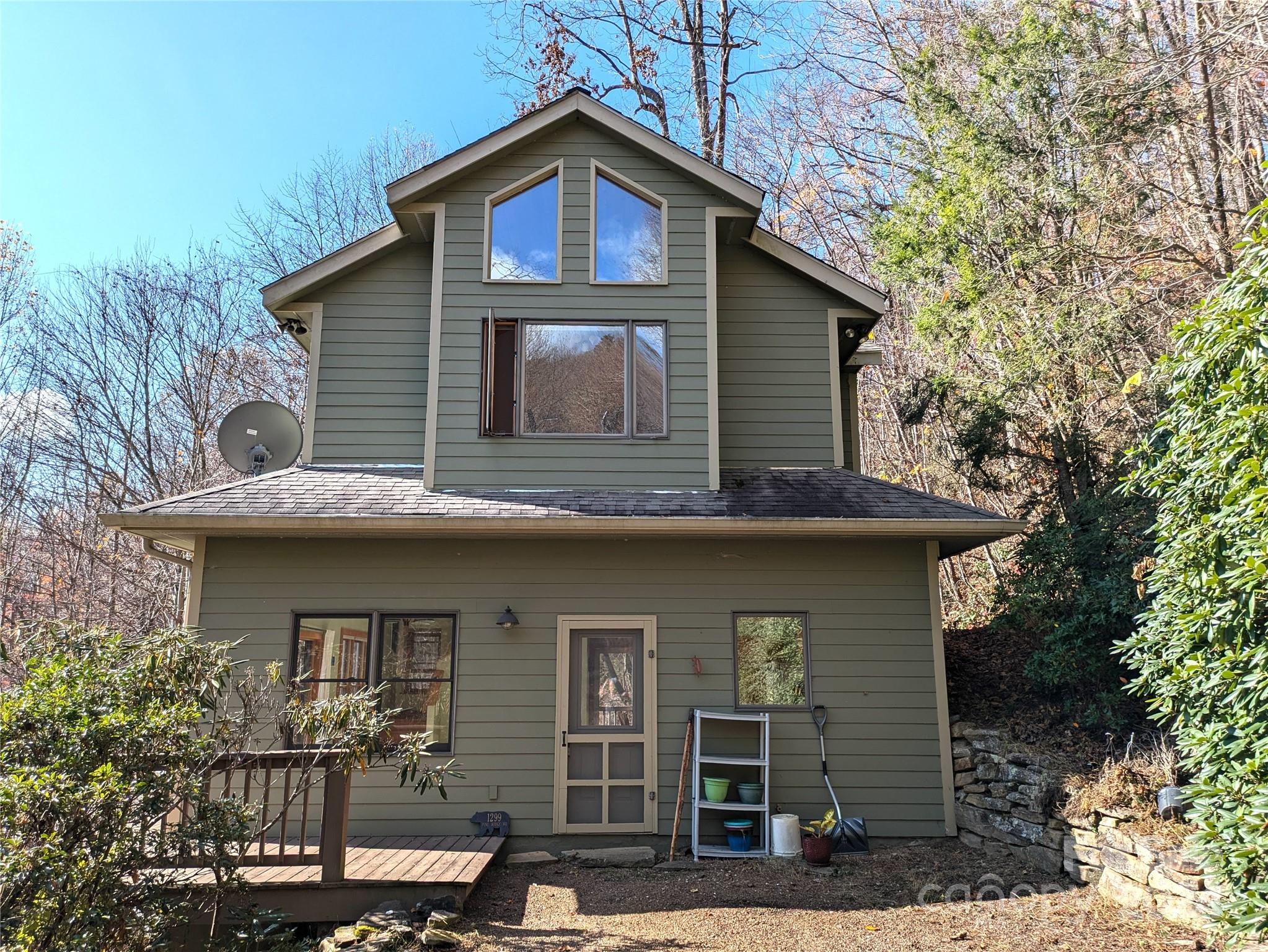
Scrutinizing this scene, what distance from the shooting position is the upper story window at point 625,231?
829cm

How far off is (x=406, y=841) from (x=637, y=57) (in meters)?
14.5

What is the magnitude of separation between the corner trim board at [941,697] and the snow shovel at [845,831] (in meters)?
0.76

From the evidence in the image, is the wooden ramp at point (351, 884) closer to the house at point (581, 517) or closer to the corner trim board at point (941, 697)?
the house at point (581, 517)

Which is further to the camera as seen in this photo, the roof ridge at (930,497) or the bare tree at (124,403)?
the bare tree at (124,403)

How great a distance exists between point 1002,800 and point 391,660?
17.2ft

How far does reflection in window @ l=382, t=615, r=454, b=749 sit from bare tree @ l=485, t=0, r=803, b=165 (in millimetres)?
11240

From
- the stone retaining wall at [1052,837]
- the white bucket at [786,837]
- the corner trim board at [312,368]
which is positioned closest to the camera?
the stone retaining wall at [1052,837]

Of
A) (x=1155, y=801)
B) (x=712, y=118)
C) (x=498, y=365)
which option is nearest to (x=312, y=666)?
(x=498, y=365)

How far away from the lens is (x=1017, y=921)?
516 cm

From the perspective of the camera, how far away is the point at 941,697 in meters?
7.57

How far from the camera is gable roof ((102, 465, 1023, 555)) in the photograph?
277 inches

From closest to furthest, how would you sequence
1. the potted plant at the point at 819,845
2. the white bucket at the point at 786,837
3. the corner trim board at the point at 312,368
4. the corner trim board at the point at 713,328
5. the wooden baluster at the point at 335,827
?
the wooden baluster at the point at 335,827
the potted plant at the point at 819,845
the white bucket at the point at 786,837
the corner trim board at the point at 713,328
the corner trim board at the point at 312,368

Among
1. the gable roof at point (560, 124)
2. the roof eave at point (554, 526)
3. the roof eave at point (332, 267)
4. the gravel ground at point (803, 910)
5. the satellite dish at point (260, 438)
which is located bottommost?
the gravel ground at point (803, 910)

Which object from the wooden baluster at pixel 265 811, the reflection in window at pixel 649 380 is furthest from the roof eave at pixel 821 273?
the wooden baluster at pixel 265 811
